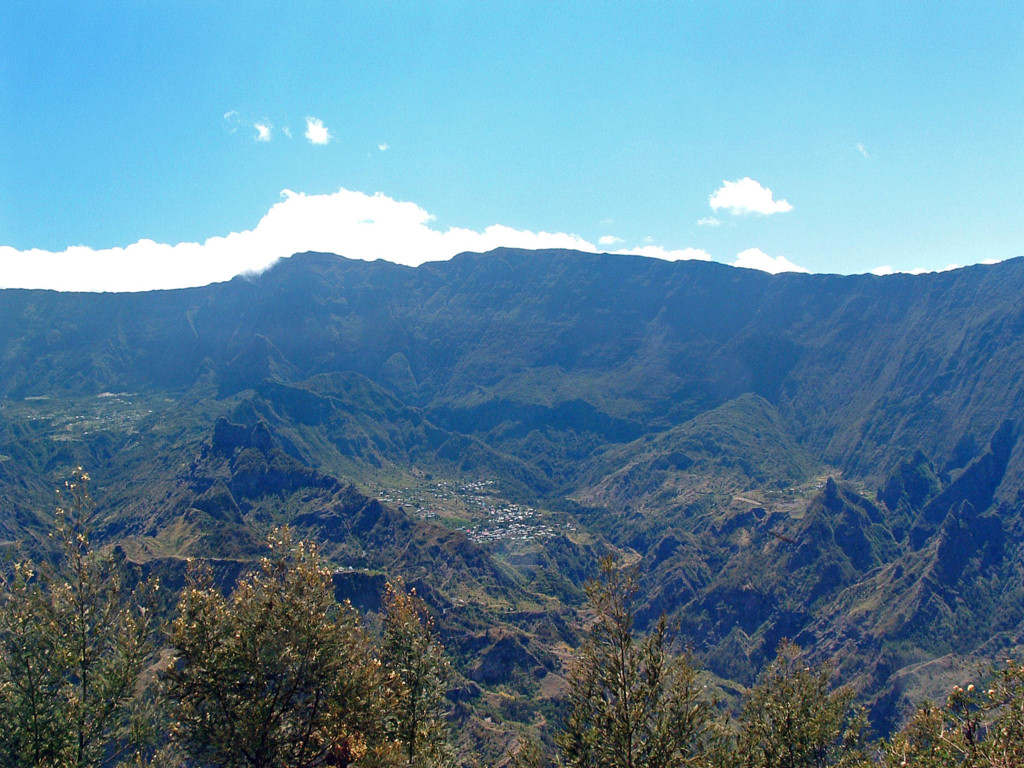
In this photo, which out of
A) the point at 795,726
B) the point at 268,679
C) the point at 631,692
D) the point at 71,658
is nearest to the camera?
the point at 268,679

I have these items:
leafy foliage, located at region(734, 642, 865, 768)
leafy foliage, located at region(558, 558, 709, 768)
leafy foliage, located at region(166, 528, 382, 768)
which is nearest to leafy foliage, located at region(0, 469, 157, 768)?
leafy foliage, located at region(166, 528, 382, 768)

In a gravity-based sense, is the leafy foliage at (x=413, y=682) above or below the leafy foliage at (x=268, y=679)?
below

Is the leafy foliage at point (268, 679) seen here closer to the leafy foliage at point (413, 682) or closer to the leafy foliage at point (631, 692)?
the leafy foliage at point (413, 682)

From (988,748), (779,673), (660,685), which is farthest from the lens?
(779,673)

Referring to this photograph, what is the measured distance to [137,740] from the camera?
28.2 metres

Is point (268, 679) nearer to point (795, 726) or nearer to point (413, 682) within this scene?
point (413, 682)

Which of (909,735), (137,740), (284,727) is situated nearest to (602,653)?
(284,727)

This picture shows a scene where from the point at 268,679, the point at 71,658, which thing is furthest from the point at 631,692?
the point at 71,658

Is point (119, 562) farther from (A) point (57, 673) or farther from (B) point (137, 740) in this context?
(B) point (137, 740)

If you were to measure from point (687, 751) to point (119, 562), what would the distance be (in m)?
31.4

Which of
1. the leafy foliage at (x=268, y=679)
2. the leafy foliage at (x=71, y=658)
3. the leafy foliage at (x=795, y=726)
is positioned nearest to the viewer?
the leafy foliage at (x=268, y=679)

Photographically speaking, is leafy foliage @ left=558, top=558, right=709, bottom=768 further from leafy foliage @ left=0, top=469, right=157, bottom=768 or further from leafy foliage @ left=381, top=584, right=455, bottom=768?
leafy foliage @ left=0, top=469, right=157, bottom=768

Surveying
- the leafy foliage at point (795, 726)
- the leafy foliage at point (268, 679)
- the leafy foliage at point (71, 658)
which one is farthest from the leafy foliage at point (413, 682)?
the leafy foliage at point (795, 726)

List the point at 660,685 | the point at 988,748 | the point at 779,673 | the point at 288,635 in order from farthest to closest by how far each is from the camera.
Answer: the point at 779,673, the point at 660,685, the point at 288,635, the point at 988,748
